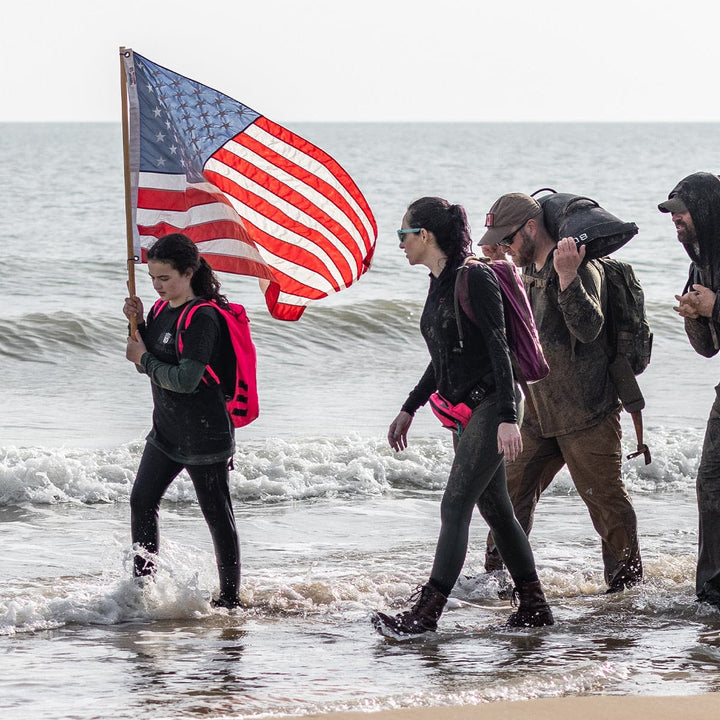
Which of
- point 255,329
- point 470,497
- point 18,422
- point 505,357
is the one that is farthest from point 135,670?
point 255,329

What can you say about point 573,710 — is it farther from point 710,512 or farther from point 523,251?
point 523,251

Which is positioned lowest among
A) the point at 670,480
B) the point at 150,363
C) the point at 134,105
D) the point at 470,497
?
the point at 670,480

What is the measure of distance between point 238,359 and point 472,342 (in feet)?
3.40

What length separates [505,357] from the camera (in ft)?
16.6

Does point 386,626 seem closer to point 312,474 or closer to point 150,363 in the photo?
point 150,363

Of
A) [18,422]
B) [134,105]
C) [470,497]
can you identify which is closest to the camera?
[470,497]

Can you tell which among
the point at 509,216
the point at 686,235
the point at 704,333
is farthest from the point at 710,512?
the point at 509,216

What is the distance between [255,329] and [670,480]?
827 centimetres

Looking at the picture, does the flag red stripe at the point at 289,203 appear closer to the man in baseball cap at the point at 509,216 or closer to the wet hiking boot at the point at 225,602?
the man in baseball cap at the point at 509,216

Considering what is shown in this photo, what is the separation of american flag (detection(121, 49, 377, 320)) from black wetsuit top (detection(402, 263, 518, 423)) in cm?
107

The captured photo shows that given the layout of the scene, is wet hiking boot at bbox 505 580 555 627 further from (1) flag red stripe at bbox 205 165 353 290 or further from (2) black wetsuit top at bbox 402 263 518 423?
(1) flag red stripe at bbox 205 165 353 290

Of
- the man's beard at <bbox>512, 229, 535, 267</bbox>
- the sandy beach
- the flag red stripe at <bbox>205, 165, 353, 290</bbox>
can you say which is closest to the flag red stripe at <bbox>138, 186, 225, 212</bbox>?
the flag red stripe at <bbox>205, 165, 353, 290</bbox>

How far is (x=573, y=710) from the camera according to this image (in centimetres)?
425

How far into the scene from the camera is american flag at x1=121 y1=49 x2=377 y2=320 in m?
5.94
